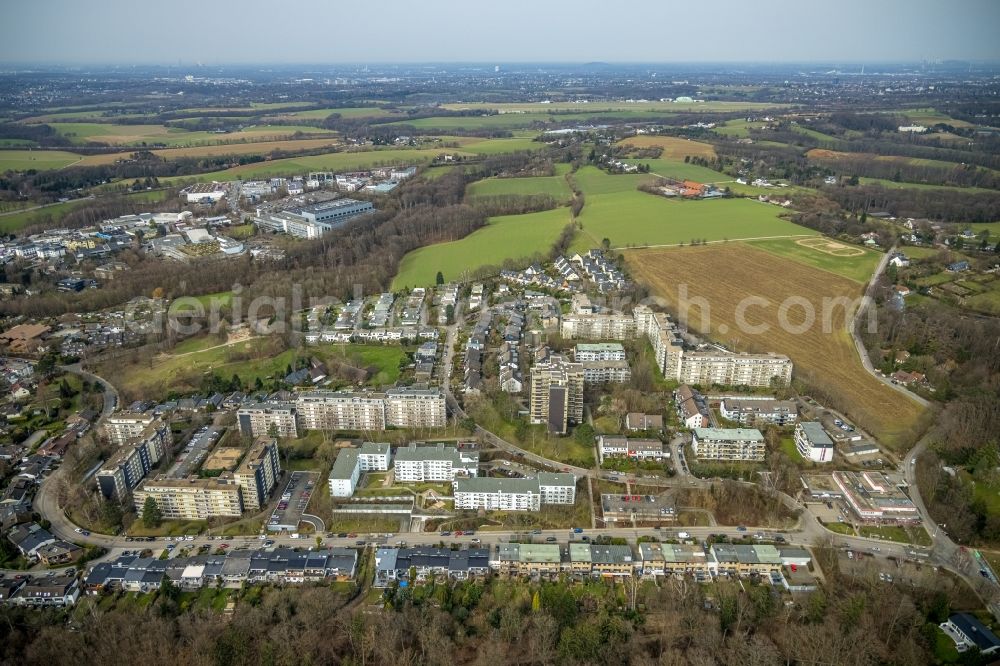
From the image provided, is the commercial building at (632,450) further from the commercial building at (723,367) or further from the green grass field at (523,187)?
the green grass field at (523,187)

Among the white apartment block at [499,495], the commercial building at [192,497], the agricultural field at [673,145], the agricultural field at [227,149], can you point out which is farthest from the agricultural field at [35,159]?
the white apartment block at [499,495]

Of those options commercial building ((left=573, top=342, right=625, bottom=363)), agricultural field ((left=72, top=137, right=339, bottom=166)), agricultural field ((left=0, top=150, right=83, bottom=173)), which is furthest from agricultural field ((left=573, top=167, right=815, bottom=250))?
agricultural field ((left=0, top=150, right=83, bottom=173))

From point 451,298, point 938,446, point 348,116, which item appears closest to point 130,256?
point 451,298

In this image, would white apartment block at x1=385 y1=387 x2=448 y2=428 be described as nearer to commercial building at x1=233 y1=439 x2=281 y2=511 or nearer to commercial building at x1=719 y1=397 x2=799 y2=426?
commercial building at x1=233 y1=439 x2=281 y2=511

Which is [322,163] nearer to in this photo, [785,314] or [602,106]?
[785,314]

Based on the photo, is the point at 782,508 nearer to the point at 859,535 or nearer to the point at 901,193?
the point at 859,535

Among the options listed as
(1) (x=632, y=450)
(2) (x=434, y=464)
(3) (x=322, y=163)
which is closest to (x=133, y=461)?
(2) (x=434, y=464)
